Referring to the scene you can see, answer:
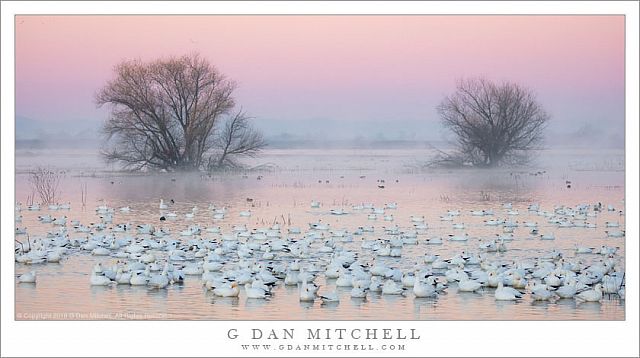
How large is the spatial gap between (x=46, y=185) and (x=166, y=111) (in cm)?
798

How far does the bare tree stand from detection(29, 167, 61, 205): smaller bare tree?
14.8 m

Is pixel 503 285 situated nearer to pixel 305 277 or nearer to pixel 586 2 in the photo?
pixel 305 277

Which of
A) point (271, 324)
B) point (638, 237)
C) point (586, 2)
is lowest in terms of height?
point (271, 324)

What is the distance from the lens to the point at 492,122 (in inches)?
1542

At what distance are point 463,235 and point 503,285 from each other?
5.44 metres

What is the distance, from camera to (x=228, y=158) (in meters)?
37.8

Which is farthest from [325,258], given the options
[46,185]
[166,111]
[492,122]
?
[492,122]

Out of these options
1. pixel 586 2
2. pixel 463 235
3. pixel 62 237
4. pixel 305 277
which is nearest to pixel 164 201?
pixel 62 237

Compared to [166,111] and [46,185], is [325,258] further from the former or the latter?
[166,111]

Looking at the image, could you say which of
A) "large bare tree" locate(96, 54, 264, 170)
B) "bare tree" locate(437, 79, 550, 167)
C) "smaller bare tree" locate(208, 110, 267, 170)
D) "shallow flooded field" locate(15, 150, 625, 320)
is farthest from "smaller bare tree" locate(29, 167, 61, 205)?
"bare tree" locate(437, 79, 550, 167)

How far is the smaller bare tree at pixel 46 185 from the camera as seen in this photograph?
1034 inches

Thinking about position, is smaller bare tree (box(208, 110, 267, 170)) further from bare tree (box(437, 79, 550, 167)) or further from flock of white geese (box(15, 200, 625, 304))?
flock of white geese (box(15, 200, 625, 304))

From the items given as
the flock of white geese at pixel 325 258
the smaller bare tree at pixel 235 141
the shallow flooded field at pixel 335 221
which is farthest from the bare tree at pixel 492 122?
the flock of white geese at pixel 325 258

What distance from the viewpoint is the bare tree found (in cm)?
3672
